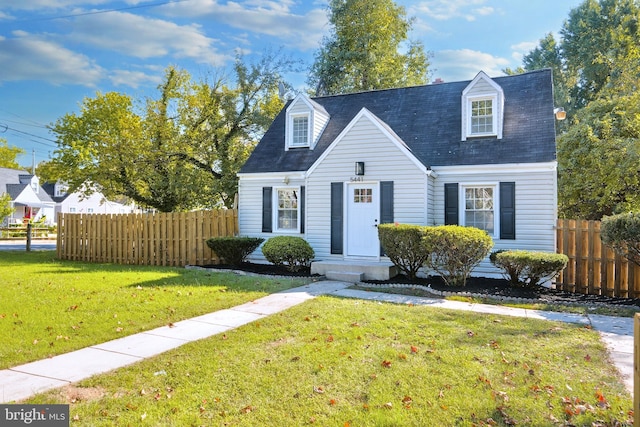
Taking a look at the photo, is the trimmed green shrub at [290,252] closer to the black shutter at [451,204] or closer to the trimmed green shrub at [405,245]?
the trimmed green shrub at [405,245]

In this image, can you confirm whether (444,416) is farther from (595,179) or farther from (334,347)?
(595,179)

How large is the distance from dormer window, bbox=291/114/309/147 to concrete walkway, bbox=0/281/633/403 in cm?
709

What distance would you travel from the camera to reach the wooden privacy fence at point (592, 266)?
8914 mm

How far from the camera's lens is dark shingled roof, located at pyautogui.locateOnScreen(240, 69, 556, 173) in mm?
11359

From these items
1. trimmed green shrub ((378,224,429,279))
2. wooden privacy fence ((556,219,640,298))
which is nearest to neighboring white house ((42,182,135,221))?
trimmed green shrub ((378,224,429,279))

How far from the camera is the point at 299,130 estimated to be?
578 inches

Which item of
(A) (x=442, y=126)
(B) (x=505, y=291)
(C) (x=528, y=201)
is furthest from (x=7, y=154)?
(B) (x=505, y=291)

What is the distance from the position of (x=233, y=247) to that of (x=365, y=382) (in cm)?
928

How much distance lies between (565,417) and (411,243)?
21.0ft

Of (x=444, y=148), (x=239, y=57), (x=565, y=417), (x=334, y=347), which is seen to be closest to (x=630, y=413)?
(x=565, y=417)

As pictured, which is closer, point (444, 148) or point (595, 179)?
point (444, 148)

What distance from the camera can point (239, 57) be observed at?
21781 millimetres

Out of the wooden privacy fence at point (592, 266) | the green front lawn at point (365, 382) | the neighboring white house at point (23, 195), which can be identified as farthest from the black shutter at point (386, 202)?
the neighboring white house at point (23, 195)

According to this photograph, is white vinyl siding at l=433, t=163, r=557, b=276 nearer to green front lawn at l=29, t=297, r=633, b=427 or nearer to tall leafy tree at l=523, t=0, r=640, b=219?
tall leafy tree at l=523, t=0, r=640, b=219
